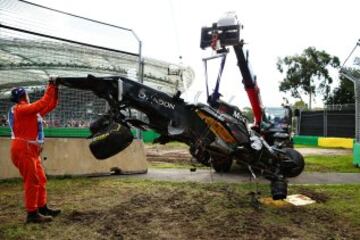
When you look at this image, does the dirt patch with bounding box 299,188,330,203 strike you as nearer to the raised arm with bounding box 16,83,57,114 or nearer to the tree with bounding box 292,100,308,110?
the raised arm with bounding box 16,83,57,114

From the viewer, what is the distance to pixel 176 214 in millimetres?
7340

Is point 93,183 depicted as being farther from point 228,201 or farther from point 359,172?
point 359,172

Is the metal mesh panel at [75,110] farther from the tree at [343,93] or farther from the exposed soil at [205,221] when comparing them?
the tree at [343,93]

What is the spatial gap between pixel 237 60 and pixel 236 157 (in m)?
4.49

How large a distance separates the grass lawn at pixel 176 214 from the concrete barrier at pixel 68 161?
0.56 metres

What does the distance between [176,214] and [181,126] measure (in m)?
1.38

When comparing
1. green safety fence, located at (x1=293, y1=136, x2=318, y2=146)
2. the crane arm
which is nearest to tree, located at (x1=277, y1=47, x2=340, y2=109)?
green safety fence, located at (x1=293, y1=136, x2=318, y2=146)

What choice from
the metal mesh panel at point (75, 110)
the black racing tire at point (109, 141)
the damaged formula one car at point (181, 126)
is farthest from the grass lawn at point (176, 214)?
the metal mesh panel at point (75, 110)

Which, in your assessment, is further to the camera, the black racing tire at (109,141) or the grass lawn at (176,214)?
the grass lawn at (176,214)

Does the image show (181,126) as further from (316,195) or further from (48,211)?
(316,195)

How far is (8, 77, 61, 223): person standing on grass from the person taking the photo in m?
6.71

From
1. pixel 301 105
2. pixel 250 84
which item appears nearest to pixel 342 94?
pixel 301 105

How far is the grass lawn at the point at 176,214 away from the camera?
6.27 metres

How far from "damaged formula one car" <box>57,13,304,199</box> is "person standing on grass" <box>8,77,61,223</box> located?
440 millimetres
